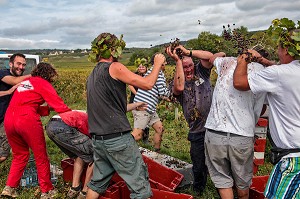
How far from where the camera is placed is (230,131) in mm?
3672

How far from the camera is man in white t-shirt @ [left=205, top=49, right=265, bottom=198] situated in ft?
12.0

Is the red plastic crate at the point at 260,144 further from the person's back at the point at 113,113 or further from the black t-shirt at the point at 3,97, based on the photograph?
the black t-shirt at the point at 3,97

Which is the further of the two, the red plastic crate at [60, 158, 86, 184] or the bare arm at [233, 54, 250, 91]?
the red plastic crate at [60, 158, 86, 184]

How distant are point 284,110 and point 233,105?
0.59m

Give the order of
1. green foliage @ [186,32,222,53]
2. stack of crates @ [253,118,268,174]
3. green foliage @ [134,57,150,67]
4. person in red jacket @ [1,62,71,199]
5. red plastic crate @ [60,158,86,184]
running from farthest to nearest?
1. green foliage @ [134,57,150,67]
2. stack of crates @ [253,118,268,174]
3. red plastic crate @ [60,158,86,184]
4. person in red jacket @ [1,62,71,199]
5. green foliage @ [186,32,222,53]

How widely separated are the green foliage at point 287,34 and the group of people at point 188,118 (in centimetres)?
8

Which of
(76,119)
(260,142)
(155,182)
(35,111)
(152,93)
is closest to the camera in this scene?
(155,182)

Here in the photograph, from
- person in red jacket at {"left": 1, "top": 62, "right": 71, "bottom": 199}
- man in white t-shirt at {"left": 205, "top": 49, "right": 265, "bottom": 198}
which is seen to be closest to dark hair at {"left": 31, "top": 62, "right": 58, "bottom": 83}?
person in red jacket at {"left": 1, "top": 62, "right": 71, "bottom": 199}

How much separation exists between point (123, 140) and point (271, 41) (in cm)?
179

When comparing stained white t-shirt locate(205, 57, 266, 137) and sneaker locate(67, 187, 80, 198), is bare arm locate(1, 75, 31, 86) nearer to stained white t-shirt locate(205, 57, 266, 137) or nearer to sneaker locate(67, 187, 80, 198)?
sneaker locate(67, 187, 80, 198)

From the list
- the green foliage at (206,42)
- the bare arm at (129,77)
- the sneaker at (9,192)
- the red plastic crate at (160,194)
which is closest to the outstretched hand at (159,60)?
the bare arm at (129,77)

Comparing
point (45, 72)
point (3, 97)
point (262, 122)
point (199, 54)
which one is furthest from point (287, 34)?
point (3, 97)

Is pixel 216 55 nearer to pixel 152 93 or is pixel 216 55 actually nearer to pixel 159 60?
pixel 159 60

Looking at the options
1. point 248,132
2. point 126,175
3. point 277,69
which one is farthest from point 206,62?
point 126,175
